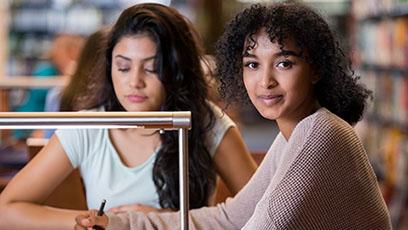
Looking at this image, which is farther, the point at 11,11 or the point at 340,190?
the point at 11,11

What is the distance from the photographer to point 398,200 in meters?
4.88

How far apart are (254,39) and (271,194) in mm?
293

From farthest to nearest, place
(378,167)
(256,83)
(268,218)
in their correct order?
(378,167), (256,83), (268,218)

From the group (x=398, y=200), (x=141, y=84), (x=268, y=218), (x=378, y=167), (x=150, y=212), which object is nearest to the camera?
(x=268, y=218)

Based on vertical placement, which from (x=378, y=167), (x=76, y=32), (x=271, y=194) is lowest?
(x=378, y=167)

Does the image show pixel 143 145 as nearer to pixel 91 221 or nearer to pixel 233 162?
pixel 233 162

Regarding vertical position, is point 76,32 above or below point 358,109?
below

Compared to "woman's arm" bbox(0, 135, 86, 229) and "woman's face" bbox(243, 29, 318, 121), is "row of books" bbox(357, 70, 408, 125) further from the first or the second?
"woman's face" bbox(243, 29, 318, 121)

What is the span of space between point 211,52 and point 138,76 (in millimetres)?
213

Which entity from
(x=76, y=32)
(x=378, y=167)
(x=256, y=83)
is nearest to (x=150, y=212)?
(x=256, y=83)

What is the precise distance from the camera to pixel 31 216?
71.9 inches

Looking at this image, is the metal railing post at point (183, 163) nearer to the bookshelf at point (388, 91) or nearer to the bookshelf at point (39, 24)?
the bookshelf at point (388, 91)

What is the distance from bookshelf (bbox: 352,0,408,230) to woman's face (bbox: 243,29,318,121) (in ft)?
10.3

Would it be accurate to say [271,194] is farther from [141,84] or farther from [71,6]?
[71,6]
